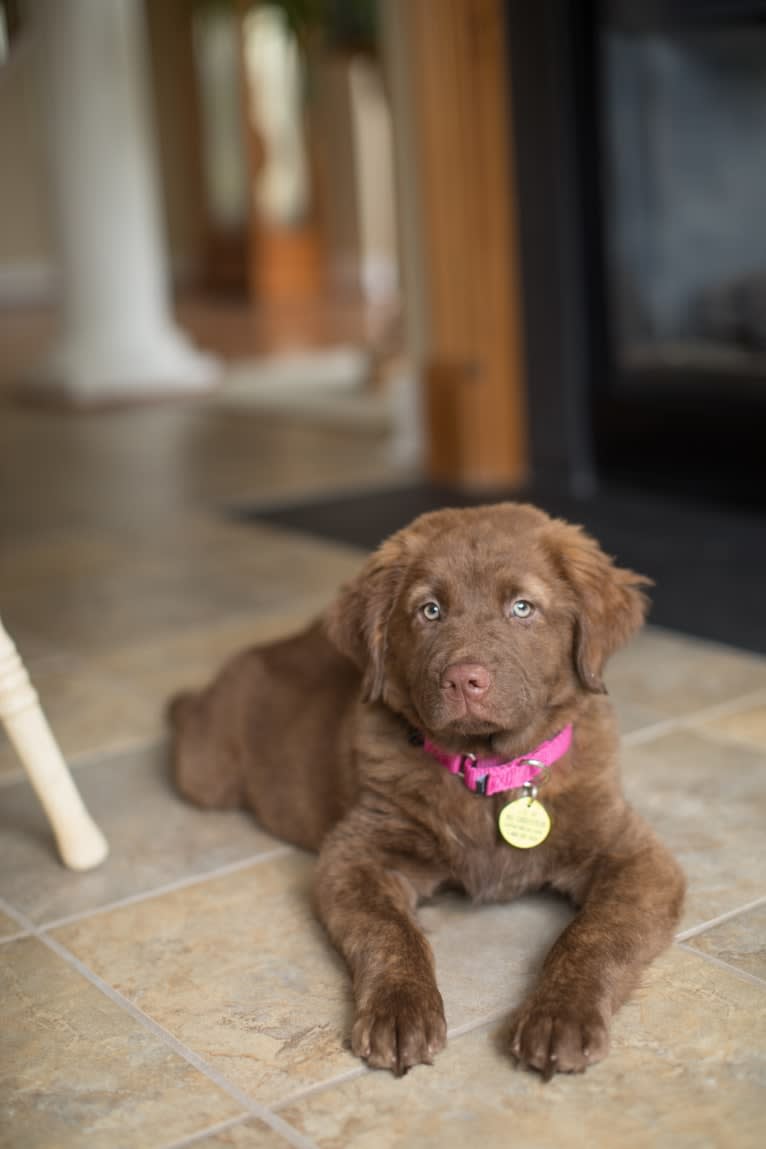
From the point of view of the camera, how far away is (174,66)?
52.4 ft

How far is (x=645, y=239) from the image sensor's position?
4.82 m

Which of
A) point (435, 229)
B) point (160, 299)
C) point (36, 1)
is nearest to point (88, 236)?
point (160, 299)

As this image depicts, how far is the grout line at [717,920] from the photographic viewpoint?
2174 mm

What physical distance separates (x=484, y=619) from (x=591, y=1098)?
63 centimetres

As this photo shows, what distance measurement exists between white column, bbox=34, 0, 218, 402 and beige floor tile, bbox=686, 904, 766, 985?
7215 millimetres

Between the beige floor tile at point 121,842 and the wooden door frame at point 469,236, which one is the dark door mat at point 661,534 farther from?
the beige floor tile at point 121,842

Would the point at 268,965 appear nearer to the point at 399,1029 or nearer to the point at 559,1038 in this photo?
the point at 399,1029

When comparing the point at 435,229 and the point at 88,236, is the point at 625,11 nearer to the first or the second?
the point at 435,229

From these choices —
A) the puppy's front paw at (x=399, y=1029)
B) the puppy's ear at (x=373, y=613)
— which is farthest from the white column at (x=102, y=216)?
the puppy's front paw at (x=399, y=1029)

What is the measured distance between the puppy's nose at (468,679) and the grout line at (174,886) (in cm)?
73

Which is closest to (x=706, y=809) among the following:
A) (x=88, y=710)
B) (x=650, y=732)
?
(x=650, y=732)

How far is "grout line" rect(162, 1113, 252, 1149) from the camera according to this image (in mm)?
1748

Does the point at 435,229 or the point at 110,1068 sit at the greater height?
the point at 435,229

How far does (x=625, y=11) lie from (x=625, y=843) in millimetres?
3228
